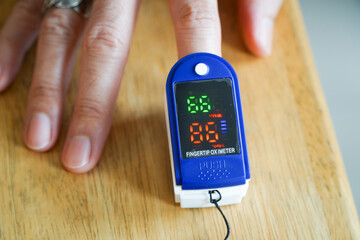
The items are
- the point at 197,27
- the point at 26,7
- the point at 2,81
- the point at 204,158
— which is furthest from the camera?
the point at 26,7

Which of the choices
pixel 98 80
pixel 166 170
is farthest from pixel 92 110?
pixel 166 170

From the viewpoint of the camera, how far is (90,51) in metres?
0.78

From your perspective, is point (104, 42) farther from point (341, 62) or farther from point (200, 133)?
point (341, 62)

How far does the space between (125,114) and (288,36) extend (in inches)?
17.5

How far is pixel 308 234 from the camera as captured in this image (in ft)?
2.19

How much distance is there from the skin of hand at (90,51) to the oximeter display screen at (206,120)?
0.37 ft

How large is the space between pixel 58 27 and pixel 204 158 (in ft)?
1.70

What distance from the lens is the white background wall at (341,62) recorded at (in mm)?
1048

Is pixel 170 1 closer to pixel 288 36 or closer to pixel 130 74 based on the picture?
pixel 130 74

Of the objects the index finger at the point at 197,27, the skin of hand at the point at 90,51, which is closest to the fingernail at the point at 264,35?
the skin of hand at the point at 90,51

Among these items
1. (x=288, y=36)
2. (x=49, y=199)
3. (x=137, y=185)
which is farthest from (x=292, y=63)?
(x=49, y=199)

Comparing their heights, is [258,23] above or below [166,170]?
above

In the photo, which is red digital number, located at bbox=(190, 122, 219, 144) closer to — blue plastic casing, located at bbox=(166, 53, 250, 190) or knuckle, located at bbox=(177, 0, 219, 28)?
blue plastic casing, located at bbox=(166, 53, 250, 190)

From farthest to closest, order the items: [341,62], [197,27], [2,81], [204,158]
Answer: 1. [341,62]
2. [2,81]
3. [197,27]
4. [204,158]
